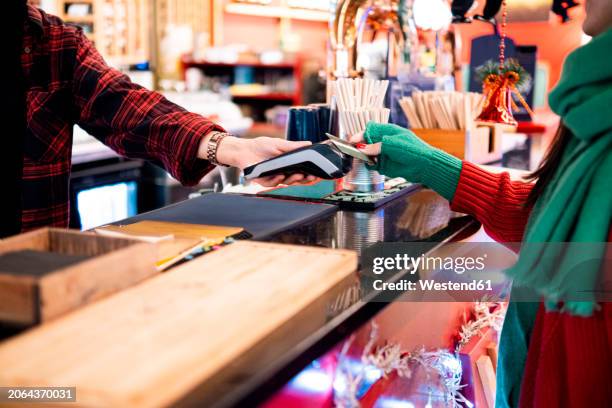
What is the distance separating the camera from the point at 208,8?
8.44 m

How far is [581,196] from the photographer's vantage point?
1226 millimetres

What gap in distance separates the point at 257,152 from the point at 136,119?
38 cm

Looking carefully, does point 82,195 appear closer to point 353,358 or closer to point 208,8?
point 353,358

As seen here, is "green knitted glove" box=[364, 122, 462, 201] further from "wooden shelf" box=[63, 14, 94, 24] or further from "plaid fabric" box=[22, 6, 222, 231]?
"wooden shelf" box=[63, 14, 94, 24]

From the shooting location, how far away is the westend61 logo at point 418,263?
52.1 inches

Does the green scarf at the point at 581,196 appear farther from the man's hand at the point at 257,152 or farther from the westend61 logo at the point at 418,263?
the man's hand at the point at 257,152

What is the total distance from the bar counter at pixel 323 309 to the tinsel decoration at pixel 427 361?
2.9 inches

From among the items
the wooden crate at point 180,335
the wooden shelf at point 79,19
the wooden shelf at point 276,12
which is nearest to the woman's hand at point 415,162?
the wooden crate at point 180,335

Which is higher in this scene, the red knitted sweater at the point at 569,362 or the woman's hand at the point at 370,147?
the woman's hand at the point at 370,147

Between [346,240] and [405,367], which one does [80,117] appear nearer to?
[346,240]

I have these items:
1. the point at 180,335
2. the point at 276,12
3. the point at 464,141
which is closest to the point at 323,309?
the point at 180,335

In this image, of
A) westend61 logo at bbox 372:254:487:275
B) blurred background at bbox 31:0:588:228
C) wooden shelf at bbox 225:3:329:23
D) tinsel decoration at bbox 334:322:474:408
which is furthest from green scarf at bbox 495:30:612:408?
wooden shelf at bbox 225:3:329:23

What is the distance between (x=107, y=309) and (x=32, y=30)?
1.28m

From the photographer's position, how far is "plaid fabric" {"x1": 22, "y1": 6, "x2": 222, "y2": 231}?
1.89 metres
